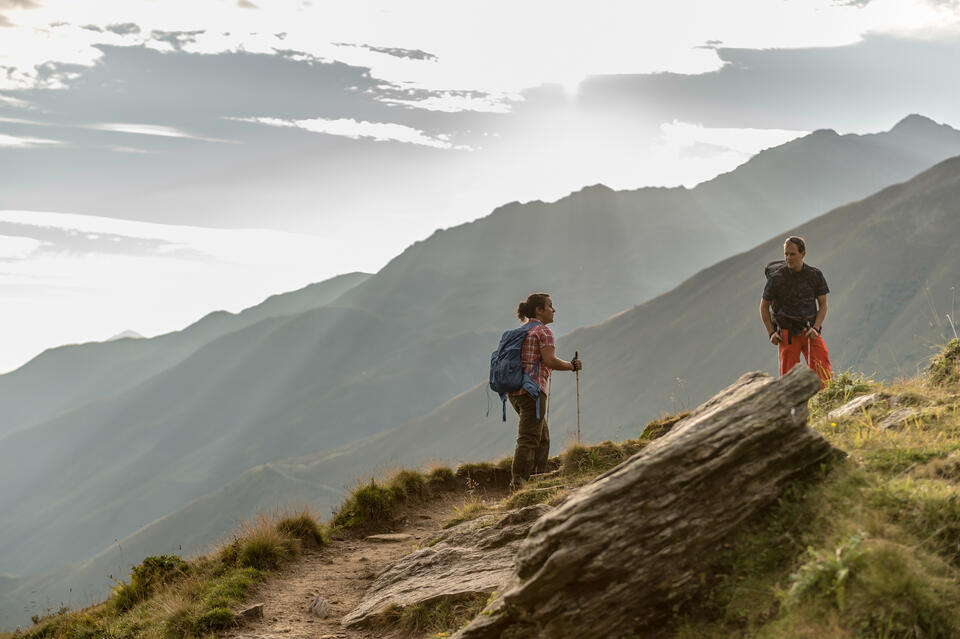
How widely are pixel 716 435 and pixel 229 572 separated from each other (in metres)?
6.90

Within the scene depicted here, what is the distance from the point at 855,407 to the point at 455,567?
15.7 ft

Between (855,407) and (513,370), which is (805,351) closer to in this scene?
(855,407)

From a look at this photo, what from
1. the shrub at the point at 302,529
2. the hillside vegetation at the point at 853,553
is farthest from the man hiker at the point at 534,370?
the hillside vegetation at the point at 853,553

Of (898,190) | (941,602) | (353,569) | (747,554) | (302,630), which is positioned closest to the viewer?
(941,602)

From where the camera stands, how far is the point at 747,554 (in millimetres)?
4723

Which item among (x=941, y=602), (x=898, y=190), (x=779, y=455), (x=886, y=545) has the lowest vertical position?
(x=941, y=602)

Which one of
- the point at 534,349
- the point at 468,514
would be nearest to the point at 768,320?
the point at 534,349

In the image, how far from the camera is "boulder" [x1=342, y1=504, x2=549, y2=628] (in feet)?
23.4

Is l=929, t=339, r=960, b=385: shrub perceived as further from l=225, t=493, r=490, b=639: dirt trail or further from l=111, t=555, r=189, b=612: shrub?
l=111, t=555, r=189, b=612: shrub

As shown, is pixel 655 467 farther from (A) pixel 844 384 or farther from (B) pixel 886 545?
(A) pixel 844 384

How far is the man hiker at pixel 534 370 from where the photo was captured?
32.0 feet

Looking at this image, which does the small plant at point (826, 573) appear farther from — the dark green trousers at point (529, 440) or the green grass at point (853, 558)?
the dark green trousers at point (529, 440)

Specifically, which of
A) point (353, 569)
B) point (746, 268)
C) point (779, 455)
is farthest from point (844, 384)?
point (746, 268)

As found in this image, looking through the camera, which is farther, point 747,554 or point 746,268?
point 746,268
